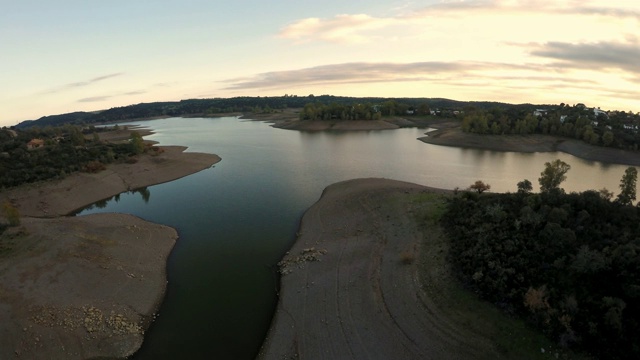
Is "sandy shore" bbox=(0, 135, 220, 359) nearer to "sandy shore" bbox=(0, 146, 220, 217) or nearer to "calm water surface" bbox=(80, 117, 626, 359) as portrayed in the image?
"calm water surface" bbox=(80, 117, 626, 359)

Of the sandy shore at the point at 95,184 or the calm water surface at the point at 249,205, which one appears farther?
the sandy shore at the point at 95,184

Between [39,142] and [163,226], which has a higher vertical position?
[39,142]

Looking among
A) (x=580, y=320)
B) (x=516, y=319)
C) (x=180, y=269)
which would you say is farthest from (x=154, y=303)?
(x=580, y=320)

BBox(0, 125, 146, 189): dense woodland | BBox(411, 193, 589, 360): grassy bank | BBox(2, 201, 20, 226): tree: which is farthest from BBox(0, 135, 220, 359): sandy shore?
BBox(0, 125, 146, 189): dense woodland

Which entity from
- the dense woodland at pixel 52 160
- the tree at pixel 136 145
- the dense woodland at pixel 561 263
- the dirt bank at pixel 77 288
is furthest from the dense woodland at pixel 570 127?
the dirt bank at pixel 77 288

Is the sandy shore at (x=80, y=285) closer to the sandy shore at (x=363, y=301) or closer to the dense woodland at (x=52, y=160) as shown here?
the sandy shore at (x=363, y=301)

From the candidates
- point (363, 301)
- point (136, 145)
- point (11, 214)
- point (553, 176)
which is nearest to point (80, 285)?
point (11, 214)

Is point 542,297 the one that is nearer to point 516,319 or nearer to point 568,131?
point 516,319
